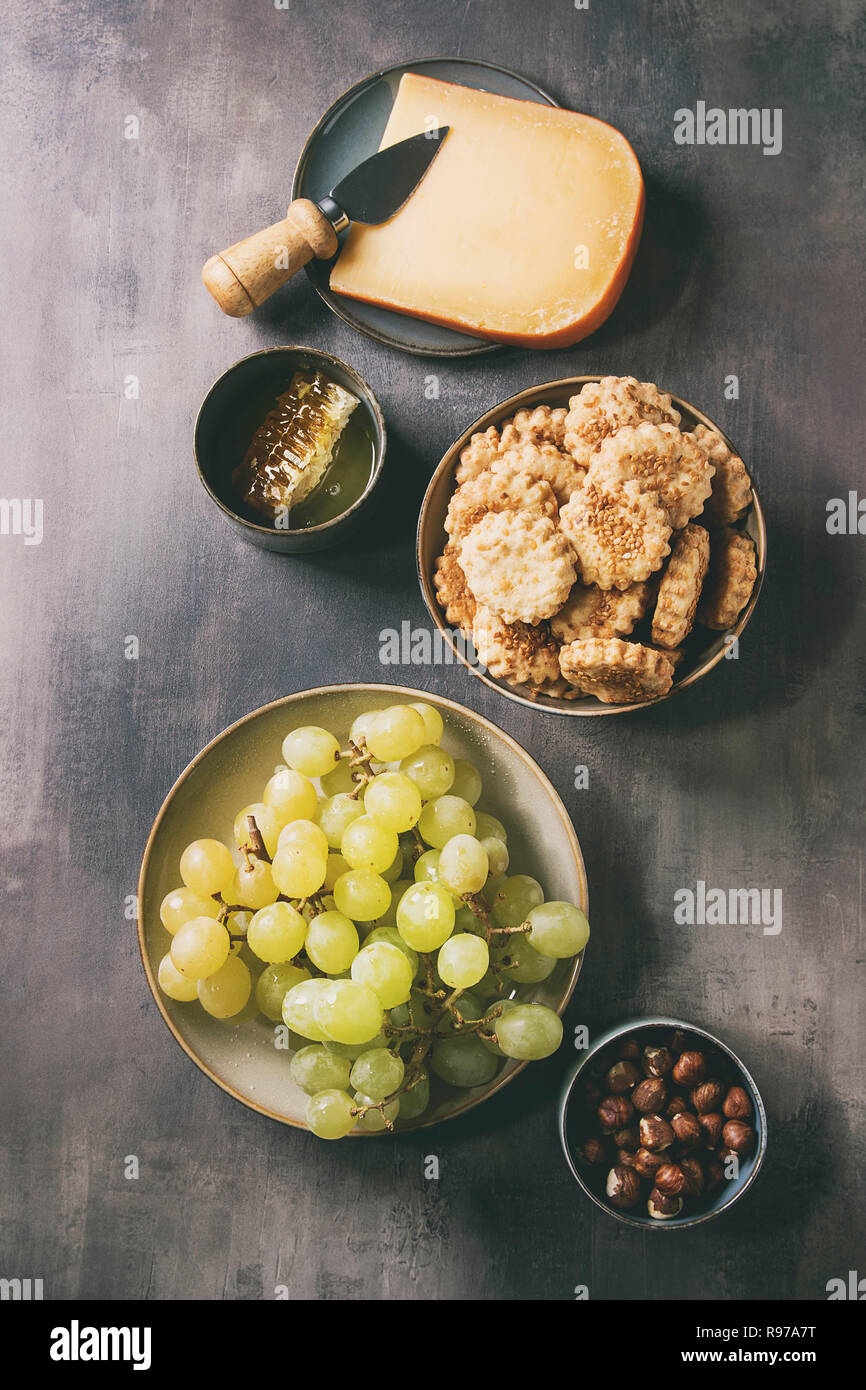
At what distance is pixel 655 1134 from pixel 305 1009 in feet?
1.35

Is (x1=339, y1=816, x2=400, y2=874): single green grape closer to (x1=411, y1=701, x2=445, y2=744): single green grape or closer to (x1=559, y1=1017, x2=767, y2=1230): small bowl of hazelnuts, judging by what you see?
(x1=411, y1=701, x2=445, y2=744): single green grape

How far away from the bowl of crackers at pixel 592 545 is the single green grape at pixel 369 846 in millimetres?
199

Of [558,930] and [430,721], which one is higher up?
[430,721]

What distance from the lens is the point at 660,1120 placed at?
3.40ft

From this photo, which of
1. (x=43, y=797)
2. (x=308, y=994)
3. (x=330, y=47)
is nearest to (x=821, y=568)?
(x=308, y=994)

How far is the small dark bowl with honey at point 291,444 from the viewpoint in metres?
1.11

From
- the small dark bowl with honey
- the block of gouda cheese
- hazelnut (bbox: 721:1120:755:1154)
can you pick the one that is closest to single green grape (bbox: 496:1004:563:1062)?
hazelnut (bbox: 721:1120:755:1154)

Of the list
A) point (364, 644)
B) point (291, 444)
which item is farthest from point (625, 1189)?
point (291, 444)

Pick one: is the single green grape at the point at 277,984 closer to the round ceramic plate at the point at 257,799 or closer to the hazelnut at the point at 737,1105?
the round ceramic plate at the point at 257,799

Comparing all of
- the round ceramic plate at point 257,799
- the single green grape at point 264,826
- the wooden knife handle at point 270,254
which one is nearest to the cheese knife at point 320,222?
the wooden knife handle at point 270,254

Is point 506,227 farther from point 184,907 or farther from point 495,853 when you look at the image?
point 184,907

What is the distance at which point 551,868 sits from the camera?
1041 millimetres

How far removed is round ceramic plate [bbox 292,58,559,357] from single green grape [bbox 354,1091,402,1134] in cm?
85
